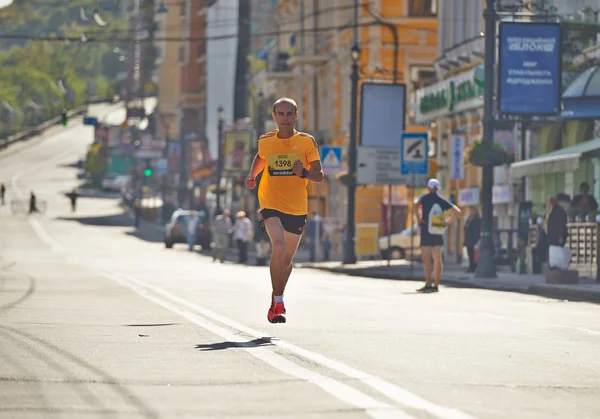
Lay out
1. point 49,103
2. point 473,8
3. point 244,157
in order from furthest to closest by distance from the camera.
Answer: point 49,103 < point 244,157 < point 473,8

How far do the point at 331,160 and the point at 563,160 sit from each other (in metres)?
13.7

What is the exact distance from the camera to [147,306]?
60.4ft

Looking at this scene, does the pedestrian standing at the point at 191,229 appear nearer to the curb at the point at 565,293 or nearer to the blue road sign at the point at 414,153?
the blue road sign at the point at 414,153

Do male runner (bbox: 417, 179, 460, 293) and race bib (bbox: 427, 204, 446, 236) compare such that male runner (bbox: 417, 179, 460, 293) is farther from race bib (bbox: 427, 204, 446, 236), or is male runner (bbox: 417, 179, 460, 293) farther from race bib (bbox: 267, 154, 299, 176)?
race bib (bbox: 267, 154, 299, 176)

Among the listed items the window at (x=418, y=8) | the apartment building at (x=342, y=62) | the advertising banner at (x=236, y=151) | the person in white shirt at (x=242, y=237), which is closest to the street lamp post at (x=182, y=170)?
the advertising banner at (x=236, y=151)

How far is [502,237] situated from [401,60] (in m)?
18.3

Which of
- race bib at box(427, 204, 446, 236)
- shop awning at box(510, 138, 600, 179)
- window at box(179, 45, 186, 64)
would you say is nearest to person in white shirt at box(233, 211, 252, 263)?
shop awning at box(510, 138, 600, 179)

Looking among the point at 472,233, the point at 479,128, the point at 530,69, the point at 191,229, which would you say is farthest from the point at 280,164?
the point at 191,229

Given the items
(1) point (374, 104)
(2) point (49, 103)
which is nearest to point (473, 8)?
(1) point (374, 104)

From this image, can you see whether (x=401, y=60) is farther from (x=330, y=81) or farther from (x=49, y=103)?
(x=49, y=103)

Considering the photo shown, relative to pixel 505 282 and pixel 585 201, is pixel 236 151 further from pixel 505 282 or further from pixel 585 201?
pixel 505 282

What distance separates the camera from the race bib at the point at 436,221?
2602cm

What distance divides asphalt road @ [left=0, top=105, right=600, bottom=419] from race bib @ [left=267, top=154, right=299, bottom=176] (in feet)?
4.21

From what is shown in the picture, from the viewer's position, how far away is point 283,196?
14.7 metres
